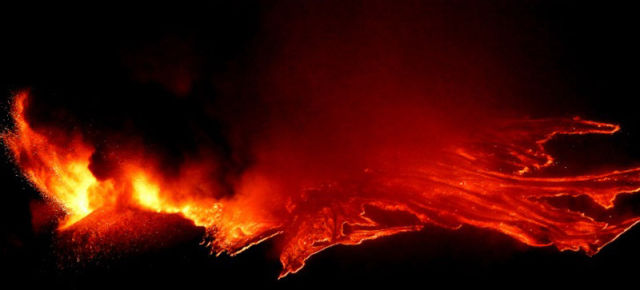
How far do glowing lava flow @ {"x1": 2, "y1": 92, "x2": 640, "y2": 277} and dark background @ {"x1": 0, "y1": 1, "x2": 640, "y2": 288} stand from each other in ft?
0.61

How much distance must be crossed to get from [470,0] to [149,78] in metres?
5.32

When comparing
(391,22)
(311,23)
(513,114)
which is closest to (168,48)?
(311,23)

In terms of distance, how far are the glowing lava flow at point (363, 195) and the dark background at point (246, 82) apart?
0.61 ft

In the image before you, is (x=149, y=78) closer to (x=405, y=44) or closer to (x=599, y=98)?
(x=405, y=44)

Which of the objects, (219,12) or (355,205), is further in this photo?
(219,12)

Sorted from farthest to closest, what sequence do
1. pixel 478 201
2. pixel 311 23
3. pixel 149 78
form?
pixel 311 23 → pixel 149 78 → pixel 478 201

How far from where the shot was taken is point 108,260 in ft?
13.6

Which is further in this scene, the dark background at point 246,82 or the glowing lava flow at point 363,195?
the glowing lava flow at point 363,195

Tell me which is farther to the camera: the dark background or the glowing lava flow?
the glowing lava flow

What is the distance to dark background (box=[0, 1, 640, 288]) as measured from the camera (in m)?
3.81

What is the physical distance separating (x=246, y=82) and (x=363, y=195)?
3042mm

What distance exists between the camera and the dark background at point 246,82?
3809mm

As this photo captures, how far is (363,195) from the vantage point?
4922 mm

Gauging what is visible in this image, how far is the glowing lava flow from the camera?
13.6ft
